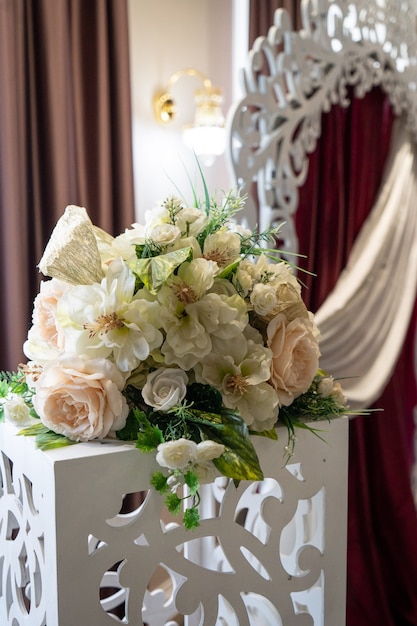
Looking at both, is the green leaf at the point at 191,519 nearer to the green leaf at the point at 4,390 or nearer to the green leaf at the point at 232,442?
the green leaf at the point at 232,442

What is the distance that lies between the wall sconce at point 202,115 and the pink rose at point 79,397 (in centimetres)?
171

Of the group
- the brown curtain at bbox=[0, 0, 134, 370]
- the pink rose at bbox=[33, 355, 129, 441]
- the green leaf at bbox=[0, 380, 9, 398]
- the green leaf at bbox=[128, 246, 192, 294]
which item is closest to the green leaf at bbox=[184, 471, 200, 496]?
the pink rose at bbox=[33, 355, 129, 441]

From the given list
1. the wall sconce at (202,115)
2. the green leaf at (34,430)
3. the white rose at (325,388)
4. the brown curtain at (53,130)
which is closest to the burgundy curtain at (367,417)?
the wall sconce at (202,115)

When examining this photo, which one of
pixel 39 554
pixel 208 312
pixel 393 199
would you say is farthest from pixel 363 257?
pixel 39 554

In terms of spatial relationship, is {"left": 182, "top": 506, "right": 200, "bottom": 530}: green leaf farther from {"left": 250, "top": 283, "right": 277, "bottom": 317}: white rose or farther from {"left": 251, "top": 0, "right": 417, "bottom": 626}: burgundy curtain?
{"left": 251, "top": 0, "right": 417, "bottom": 626}: burgundy curtain

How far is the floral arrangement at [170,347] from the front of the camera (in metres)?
0.78

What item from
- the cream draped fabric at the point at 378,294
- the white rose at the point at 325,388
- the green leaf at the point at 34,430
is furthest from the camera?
the cream draped fabric at the point at 378,294

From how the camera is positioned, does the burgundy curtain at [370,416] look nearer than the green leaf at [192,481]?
No

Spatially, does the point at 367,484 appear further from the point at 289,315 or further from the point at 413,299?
the point at 289,315

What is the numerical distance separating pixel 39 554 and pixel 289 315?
0.46 metres

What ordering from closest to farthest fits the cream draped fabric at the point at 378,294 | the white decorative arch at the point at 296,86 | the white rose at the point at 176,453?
the white rose at the point at 176,453 < the white decorative arch at the point at 296,86 < the cream draped fabric at the point at 378,294

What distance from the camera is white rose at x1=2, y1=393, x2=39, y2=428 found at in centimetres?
88

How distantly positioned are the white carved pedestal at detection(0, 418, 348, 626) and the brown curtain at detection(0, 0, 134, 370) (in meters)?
0.90

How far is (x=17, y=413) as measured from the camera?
88 centimetres
